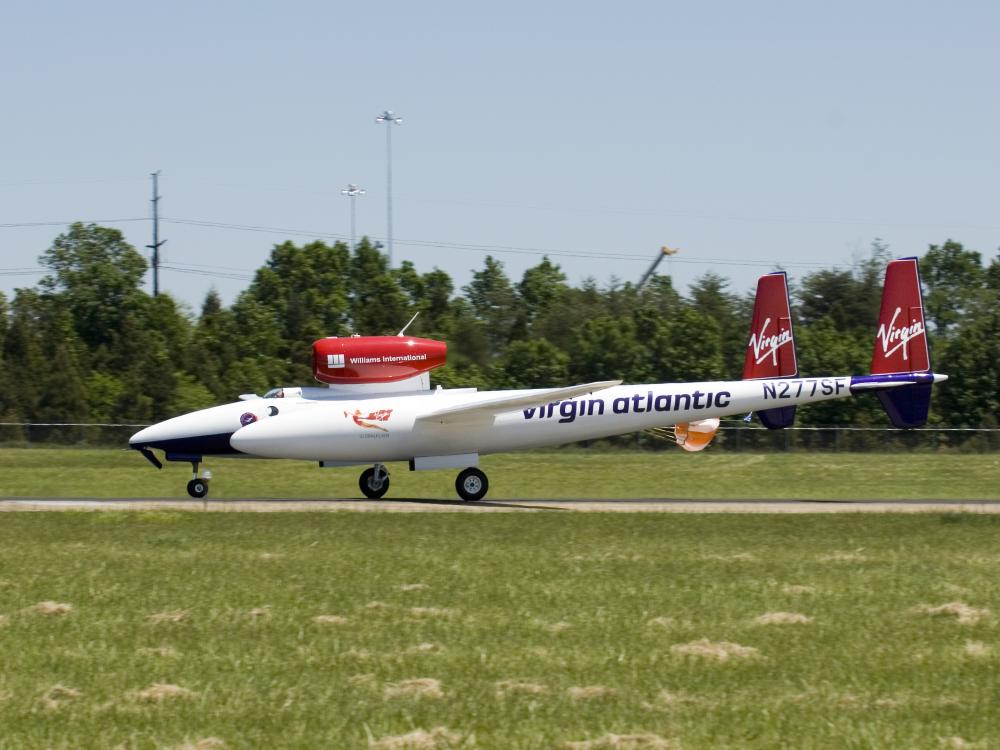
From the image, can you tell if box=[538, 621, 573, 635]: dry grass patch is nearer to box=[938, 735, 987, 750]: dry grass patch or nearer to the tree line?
box=[938, 735, 987, 750]: dry grass patch

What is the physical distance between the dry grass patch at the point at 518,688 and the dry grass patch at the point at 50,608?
18.8 ft

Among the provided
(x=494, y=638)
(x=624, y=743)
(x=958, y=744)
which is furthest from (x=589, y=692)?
(x=958, y=744)

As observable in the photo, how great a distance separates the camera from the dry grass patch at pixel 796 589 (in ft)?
52.9

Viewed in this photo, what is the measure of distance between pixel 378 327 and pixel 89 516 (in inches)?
1661

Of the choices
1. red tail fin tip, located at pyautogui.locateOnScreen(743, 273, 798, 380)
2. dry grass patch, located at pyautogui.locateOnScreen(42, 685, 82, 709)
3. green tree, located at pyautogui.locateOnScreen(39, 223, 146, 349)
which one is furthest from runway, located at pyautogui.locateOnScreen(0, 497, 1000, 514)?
green tree, located at pyautogui.locateOnScreen(39, 223, 146, 349)

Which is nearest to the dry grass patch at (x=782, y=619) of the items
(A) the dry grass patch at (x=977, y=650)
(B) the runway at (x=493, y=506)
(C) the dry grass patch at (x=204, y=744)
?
(A) the dry grass patch at (x=977, y=650)

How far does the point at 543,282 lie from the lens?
114 metres

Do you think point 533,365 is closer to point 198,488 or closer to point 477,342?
point 477,342

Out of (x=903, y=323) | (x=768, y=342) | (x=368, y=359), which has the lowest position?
(x=368, y=359)

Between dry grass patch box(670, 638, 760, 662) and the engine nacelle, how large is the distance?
19559mm

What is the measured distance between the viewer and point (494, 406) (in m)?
29.9

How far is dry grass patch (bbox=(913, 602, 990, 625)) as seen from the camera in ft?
47.2

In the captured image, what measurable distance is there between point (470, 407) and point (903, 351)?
10.1 meters

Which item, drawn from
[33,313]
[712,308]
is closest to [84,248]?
[33,313]
